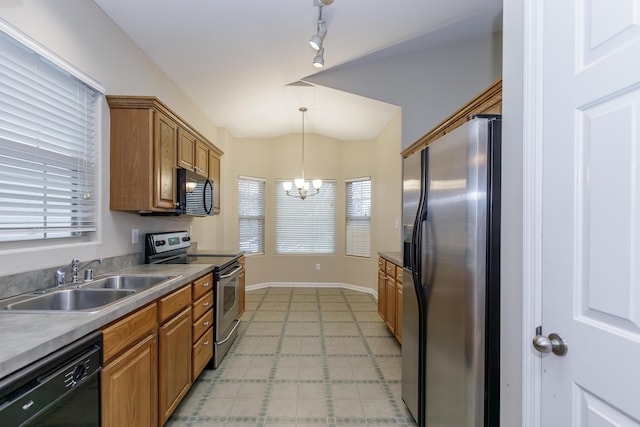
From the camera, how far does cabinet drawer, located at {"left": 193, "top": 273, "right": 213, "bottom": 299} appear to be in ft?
7.44

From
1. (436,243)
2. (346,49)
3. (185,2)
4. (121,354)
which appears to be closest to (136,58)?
(185,2)

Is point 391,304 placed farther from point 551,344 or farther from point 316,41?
point 316,41

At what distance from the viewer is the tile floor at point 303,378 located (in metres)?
2.03

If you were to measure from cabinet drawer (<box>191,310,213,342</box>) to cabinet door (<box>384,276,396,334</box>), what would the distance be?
68.9 inches

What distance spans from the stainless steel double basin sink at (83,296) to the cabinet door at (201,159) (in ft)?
4.42

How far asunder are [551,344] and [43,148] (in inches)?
97.6

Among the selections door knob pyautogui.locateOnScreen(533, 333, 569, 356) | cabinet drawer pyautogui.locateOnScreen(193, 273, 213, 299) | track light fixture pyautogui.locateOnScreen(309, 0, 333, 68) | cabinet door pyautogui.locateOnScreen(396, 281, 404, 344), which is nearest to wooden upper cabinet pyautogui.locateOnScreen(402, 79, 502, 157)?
door knob pyautogui.locateOnScreen(533, 333, 569, 356)

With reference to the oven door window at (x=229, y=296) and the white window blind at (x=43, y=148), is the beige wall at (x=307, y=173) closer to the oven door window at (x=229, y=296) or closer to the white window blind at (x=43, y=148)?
the oven door window at (x=229, y=296)

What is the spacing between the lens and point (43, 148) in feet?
5.65

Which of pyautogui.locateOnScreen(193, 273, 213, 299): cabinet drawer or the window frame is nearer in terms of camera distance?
pyautogui.locateOnScreen(193, 273, 213, 299): cabinet drawer

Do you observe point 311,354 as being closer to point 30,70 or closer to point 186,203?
point 186,203

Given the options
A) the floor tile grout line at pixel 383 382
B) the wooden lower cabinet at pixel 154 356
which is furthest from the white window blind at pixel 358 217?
the wooden lower cabinet at pixel 154 356

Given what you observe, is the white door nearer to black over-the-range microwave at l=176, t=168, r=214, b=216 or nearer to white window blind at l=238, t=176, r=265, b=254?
black over-the-range microwave at l=176, t=168, r=214, b=216

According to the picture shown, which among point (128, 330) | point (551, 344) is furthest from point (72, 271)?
point (551, 344)
